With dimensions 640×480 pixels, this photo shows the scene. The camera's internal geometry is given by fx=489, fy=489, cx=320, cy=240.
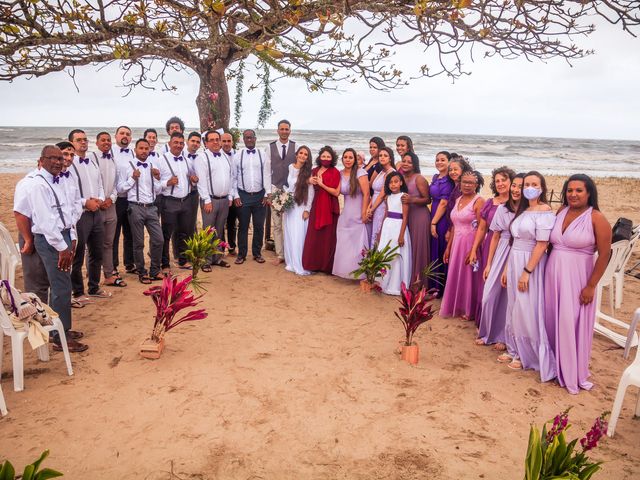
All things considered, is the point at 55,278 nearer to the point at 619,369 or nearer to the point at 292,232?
the point at 292,232

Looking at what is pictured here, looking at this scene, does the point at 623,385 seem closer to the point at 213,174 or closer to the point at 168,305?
the point at 168,305

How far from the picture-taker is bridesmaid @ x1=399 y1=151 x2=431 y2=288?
6.48 metres

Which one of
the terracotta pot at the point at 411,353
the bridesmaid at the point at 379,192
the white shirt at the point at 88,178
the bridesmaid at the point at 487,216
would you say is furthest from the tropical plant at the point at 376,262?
the white shirt at the point at 88,178

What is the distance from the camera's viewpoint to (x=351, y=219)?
7.23 meters

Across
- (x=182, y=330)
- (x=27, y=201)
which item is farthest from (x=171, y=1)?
(x=182, y=330)

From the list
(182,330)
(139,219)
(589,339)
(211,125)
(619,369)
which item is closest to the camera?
(589,339)

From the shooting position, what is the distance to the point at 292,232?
7.68 metres

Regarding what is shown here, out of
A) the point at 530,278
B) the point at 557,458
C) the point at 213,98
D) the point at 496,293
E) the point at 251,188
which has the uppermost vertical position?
the point at 213,98

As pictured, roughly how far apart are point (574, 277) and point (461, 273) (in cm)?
165

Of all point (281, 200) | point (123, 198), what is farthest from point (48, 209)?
point (281, 200)

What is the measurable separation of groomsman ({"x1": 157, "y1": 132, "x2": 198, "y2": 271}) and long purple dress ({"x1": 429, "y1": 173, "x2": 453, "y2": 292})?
11.4 ft

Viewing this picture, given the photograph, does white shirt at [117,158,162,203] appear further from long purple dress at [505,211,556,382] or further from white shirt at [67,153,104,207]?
long purple dress at [505,211,556,382]

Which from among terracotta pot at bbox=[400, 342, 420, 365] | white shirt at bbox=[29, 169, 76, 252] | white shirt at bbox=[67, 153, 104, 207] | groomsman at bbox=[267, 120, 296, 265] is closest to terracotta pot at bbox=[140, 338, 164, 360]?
white shirt at bbox=[29, 169, 76, 252]

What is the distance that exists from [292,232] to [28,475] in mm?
5744
